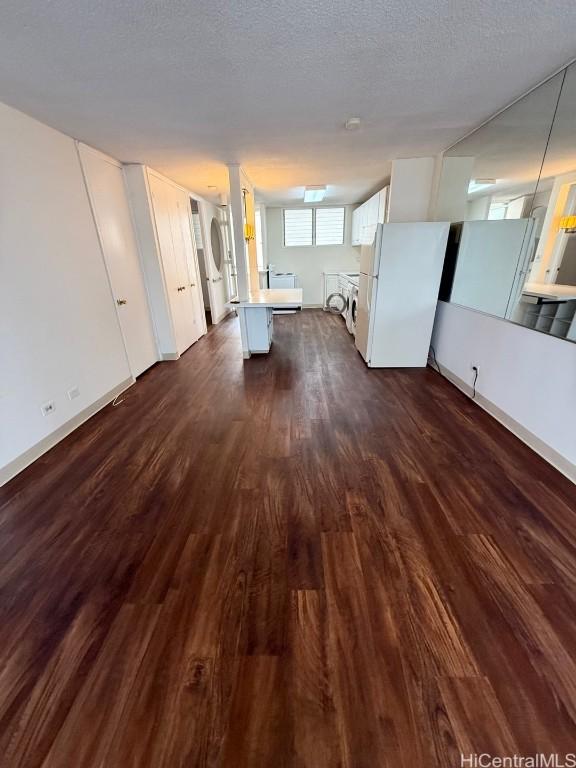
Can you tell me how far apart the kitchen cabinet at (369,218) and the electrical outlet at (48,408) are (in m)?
4.41

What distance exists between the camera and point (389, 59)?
5.72 feet

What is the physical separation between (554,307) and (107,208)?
4224 mm

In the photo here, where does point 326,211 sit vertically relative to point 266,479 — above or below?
above

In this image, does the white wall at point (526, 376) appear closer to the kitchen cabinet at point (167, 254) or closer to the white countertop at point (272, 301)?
the white countertop at point (272, 301)

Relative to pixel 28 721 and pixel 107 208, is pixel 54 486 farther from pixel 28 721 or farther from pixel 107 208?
pixel 107 208

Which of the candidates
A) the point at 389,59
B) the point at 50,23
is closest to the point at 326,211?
the point at 389,59

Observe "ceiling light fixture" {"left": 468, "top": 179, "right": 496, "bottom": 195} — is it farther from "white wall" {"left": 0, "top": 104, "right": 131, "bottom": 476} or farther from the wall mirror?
"white wall" {"left": 0, "top": 104, "right": 131, "bottom": 476}

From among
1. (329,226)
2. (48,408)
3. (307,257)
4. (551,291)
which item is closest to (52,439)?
(48,408)

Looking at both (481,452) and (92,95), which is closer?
(92,95)

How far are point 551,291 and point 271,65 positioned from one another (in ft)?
7.62

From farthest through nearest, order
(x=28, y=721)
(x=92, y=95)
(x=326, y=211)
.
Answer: (x=326, y=211)
(x=92, y=95)
(x=28, y=721)

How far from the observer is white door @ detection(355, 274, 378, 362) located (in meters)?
3.66

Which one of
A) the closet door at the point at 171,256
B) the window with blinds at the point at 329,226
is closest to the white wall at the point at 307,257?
the window with blinds at the point at 329,226

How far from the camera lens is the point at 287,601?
1.31 meters
